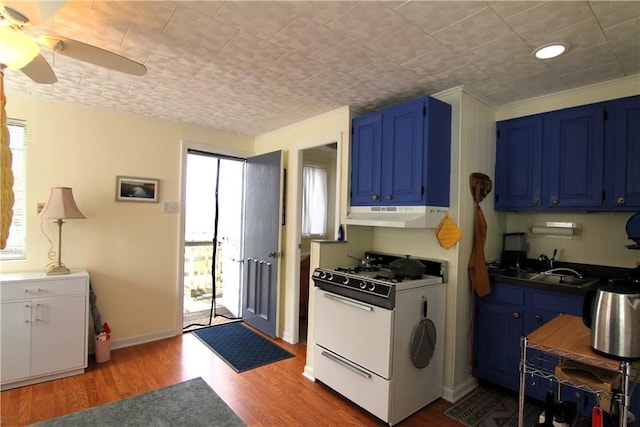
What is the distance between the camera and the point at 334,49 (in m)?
1.99

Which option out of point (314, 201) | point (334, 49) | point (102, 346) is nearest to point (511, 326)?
point (334, 49)

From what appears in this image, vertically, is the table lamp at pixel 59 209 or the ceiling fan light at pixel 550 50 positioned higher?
the ceiling fan light at pixel 550 50

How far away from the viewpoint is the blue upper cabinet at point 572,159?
225 cm

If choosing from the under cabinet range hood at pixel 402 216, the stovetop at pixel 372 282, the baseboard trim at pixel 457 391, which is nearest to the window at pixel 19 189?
the stovetop at pixel 372 282

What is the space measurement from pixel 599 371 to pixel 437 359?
1.28m

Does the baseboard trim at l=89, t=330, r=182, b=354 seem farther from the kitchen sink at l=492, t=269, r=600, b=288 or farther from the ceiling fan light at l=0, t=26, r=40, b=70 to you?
the kitchen sink at l=492, t=269, r=600, b=288

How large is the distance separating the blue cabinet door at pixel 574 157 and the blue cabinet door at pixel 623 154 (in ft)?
0.15

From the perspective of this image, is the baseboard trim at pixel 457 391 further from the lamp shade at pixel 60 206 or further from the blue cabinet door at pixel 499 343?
the lamp shade at pixel 60 206

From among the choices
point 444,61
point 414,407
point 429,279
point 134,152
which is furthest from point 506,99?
point 134,152

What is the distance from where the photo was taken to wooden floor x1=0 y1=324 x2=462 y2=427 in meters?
2.29

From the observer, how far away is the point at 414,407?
2.35 metres

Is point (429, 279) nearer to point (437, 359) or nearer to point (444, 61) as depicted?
point (437, 359)

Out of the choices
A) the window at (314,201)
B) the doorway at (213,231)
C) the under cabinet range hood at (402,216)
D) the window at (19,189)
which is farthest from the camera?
the window at (314,201)

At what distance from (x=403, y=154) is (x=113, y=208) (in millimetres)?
2950
